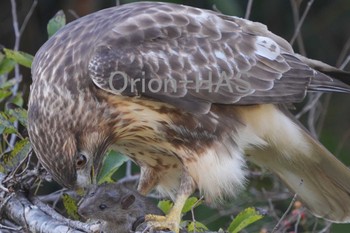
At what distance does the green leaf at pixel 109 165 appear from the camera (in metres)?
4.96

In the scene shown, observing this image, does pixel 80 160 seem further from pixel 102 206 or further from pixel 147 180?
pixel 147 180

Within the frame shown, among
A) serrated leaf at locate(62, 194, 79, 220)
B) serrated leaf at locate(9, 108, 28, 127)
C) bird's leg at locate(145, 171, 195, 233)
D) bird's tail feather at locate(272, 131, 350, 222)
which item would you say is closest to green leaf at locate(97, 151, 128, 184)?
serrated leaf at locate(62, 194, 79, 220)

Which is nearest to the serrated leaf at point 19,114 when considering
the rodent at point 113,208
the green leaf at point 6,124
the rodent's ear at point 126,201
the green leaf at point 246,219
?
the green leaf at point 6,124

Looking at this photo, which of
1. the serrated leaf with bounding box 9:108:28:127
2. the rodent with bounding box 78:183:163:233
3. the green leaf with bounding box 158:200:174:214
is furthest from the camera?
the green leaf with bounding box 158:200:174:214

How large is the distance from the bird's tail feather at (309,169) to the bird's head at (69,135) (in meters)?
0.91

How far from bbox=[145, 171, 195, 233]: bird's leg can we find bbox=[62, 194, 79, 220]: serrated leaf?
318 mm

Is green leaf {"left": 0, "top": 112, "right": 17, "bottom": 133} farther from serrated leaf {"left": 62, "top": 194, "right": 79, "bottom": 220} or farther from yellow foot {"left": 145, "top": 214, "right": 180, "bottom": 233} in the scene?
yellow foot {"left": 145, "top": 214, "right": 180, "bottom": 233}

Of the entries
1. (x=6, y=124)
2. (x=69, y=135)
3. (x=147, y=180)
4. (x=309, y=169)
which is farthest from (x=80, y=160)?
(x=309, y=169)

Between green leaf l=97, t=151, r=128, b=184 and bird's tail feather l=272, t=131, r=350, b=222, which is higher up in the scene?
green leaf l=97, t=151, r=128, b=184

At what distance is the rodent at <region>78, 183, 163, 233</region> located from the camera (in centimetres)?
465

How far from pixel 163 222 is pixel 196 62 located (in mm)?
795

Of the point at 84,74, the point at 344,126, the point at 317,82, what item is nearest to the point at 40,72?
the point at 84,74

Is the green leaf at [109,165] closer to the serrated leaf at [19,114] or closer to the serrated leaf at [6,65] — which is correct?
the serrated leaf at [19,114]

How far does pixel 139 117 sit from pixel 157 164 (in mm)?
466
